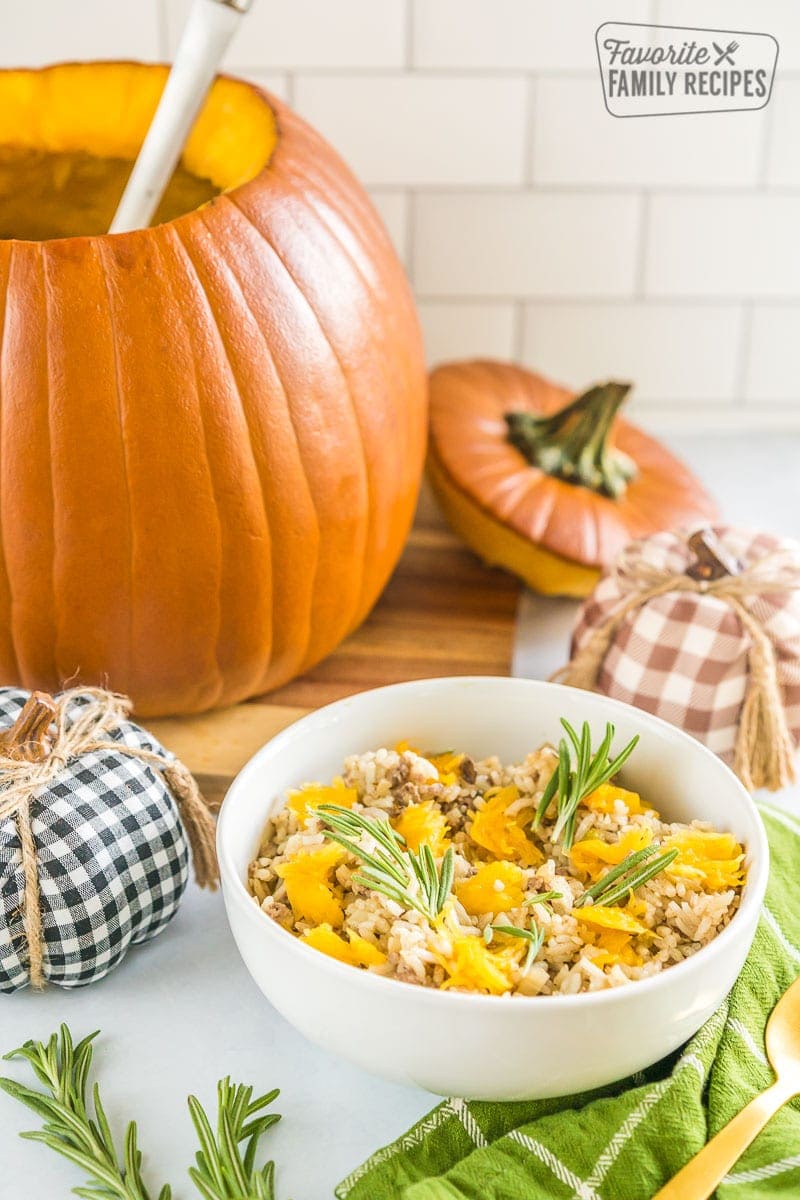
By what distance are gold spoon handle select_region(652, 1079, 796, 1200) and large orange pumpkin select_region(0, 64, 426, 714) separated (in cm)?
48

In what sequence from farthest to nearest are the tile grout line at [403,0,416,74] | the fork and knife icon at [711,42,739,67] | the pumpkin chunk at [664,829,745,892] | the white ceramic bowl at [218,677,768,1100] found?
the tile grout line at [403,0,416,74], the fork and knife icon at [711,42,739,67], the pumpkin chunk at [664,829,745,892], the white ceramic bowl at [218,677,768,1100]

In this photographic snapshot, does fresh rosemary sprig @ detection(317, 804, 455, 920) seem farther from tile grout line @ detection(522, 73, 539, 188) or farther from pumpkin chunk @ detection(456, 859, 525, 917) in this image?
tile grout line @ detection(522, 73, 539, 188)

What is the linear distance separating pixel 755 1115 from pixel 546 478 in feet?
2.12

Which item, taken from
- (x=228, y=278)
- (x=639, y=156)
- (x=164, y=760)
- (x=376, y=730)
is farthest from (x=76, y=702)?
(x=639, y=156)

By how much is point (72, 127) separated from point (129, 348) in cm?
27

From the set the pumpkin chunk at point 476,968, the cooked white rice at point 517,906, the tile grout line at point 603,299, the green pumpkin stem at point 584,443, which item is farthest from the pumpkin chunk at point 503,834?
the tile grout line at point 603,299

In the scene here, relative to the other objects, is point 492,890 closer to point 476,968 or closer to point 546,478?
point 476,968

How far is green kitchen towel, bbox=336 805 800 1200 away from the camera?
58 centimetres

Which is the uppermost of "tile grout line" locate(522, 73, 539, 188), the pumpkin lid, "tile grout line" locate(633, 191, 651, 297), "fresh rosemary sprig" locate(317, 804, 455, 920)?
"tile grout line" locate(522, 73, 539, 188)

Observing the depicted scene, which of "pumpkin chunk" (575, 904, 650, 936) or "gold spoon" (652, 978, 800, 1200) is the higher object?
"pumpkin chunk" (575, 904, 650, 936)

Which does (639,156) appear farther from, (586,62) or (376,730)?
(376,730)

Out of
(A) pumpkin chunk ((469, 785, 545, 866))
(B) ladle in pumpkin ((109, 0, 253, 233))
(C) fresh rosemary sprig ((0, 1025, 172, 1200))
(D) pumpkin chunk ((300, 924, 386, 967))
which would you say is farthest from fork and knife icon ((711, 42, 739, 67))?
(C) fresh rosemary sprig ((0, 1025, 172, 1200))

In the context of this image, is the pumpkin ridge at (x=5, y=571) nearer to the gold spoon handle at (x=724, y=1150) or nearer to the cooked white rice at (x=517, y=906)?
the cooked white rice at (x=517, y=906)

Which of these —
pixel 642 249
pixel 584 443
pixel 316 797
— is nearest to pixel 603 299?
pixel 642 249
